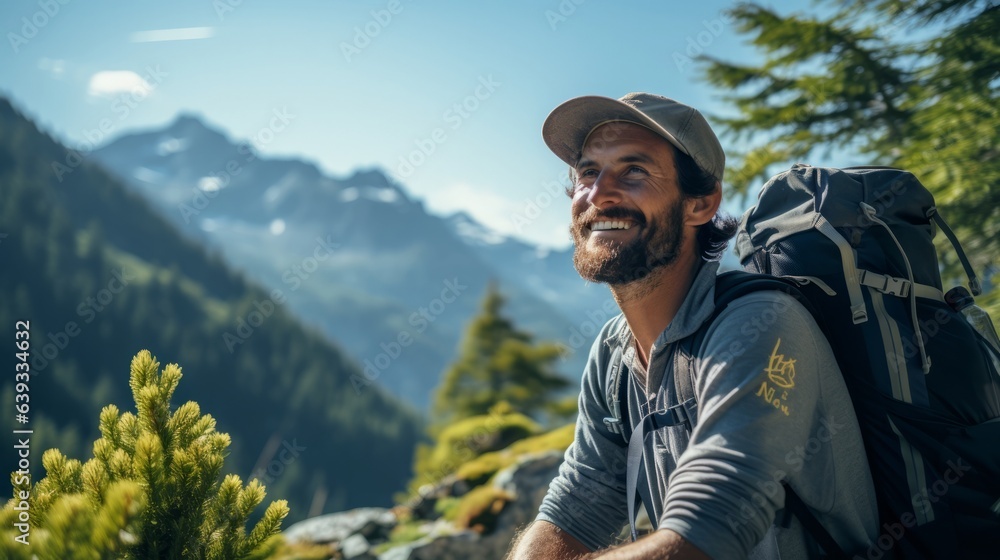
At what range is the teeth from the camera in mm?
2408

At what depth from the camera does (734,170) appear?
27.7ft

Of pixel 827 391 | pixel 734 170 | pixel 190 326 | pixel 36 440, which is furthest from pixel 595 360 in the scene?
pixel 190 326

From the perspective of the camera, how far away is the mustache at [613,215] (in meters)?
2.40

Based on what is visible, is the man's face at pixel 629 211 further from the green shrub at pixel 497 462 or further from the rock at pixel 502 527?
the green shrub at pixel 497 462

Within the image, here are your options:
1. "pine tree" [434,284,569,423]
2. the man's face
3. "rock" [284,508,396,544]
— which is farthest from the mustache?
"pine tree" [434,284,569,423]

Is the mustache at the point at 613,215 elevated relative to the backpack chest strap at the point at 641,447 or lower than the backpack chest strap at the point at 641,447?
elevated

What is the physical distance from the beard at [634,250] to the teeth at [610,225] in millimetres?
17

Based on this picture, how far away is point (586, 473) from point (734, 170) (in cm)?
673

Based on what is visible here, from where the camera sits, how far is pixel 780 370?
1.81m

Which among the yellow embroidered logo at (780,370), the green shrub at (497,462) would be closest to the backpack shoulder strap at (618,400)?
the yellow embroidered logo at (780,370)

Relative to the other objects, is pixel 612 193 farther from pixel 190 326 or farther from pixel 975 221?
pixel 190 326

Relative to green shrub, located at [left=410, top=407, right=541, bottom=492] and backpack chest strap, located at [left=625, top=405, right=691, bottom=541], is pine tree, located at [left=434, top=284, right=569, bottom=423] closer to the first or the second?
green shrub, located at [left=410, top=407, right=541, bottom=492]

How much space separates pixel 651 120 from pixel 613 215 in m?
0.34

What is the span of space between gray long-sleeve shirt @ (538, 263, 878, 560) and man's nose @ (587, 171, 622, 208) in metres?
0.40
